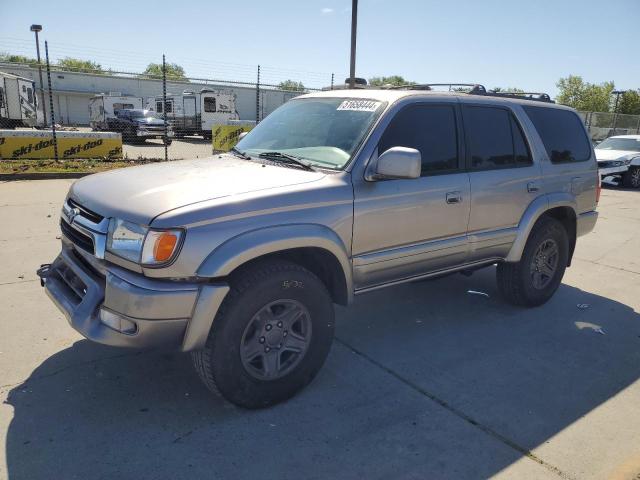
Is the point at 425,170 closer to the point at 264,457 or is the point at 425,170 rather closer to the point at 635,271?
the point at 264,457

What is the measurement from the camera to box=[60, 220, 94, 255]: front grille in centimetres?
301

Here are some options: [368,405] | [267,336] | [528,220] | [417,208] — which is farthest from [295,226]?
[528,220]

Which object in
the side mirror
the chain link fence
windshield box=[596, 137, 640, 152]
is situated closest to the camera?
the side mirror

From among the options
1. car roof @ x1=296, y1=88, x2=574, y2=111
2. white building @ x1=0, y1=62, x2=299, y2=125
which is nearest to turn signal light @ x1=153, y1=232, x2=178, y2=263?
car roof @ x1=296, y1=88, x2=574, y2=111

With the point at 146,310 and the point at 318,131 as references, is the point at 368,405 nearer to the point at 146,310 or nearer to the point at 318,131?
the point at 146,310

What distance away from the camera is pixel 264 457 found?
268 cm

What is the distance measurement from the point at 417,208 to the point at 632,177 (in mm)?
14330

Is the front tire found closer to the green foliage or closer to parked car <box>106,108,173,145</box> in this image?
parked car <box>106,108,173,145</box>

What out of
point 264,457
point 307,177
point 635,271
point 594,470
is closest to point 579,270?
point 635,271

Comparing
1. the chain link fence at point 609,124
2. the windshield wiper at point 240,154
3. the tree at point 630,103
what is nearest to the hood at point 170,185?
the windshield wiper at point 240,154

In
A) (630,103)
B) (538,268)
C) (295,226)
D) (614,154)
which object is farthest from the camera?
(630,103)

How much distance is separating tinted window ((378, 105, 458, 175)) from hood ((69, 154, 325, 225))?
0.70m

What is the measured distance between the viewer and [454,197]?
3875mm

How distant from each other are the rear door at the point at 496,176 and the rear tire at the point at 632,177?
41.4 feet
